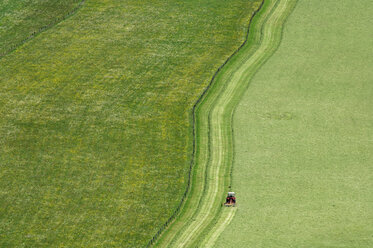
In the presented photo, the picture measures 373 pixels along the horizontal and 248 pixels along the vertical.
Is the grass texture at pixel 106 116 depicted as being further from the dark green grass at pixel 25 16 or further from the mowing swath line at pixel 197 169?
the dark green grass at pixel 25 16

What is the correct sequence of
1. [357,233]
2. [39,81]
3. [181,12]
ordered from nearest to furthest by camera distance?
1. [357,233]
2. [39,81]
3. [181,12]

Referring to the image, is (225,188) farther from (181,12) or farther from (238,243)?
(181,12)

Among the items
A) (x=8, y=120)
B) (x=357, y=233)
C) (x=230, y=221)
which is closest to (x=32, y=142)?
(x=8, y=120)

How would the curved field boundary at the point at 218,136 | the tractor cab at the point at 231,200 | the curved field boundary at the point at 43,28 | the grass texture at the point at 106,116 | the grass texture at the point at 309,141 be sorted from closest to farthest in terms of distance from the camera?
the grass texture at the point at 309,141 → the curved field boundary at the point at 218,136 → the tractor cab at the point at 231,200 → the grass texture at the point at 106,116 → the curved field boundary at the point at 43,28

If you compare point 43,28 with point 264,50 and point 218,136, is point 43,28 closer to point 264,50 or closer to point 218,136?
point 264,50

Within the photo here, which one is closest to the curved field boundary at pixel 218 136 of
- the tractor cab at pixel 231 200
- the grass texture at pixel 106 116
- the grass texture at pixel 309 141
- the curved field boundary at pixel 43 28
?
the tractor cab at pixel 231 200

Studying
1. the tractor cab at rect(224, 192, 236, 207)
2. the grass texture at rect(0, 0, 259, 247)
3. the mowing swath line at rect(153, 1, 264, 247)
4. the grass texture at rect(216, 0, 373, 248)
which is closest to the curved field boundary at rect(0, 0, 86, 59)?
the grass texture at rect(0, 0, 259, 247)
